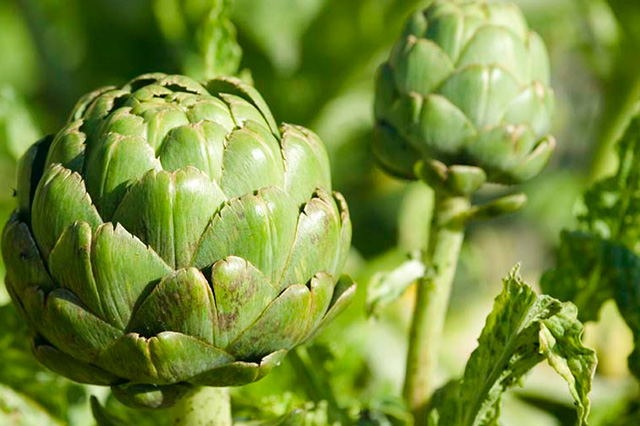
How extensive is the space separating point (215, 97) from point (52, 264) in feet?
0.51

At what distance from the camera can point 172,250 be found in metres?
0.59

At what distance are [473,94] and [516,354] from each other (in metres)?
0.20

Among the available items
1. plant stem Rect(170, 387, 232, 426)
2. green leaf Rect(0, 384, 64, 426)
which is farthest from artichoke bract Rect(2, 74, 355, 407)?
green leaf Rect(0, 384, 64, 426)

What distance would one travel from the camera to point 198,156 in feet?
1.96

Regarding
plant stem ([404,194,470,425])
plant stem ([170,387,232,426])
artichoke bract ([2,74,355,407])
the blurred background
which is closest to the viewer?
artichoke bract ([2,74,355,407])

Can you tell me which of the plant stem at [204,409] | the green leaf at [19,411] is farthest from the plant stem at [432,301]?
→ the green leaf at [19,411]

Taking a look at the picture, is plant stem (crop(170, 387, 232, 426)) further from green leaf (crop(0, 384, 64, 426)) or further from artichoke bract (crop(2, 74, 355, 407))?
green leaf (crop(0, 384, 64, 426))

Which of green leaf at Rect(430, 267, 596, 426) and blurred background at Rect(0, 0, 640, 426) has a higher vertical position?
green leaf at Rect(430, 267, 596, 426)

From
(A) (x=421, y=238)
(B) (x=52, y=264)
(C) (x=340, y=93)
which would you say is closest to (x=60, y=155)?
(B) (x=52, y=264)

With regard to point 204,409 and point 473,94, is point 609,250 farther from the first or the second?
point 204,409

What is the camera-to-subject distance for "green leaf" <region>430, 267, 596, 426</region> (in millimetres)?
624

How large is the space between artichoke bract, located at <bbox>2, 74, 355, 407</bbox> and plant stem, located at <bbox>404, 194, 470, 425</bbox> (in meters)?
0.20

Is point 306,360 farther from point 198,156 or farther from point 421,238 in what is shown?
point 421,238

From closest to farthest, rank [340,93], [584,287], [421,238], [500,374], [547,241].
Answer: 1. [500,374]
2. [584,287]
3. [421,238]
4. [340,93]
5. [547,241]
